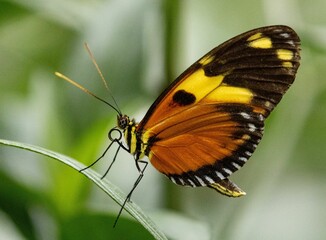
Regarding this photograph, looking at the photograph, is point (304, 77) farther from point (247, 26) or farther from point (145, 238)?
point (145, 238)

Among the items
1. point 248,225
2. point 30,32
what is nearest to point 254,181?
point 248,225

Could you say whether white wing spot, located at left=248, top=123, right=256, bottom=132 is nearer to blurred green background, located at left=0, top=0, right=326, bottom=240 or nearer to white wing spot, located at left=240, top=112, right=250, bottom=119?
white wing spot, located at left=240, top=112, right=250, bottom=119

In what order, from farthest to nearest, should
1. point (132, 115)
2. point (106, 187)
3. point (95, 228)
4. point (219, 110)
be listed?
point (132, 115), point (219, 110), point (95, 228), point (106, 187)

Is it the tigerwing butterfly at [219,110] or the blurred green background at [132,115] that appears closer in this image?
the tigerwing butterfly at [219,110]

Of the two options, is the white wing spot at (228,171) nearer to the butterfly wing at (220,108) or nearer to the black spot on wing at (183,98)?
the butterfly wing at (220,108)

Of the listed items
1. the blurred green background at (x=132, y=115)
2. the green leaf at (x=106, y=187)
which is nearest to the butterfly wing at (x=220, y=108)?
the blurred green background at (x=132, y=115)

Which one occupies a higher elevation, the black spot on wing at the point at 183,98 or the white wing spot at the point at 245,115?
the white wing spot at the point at 245,115

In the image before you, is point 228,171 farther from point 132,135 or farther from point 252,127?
point 132,135

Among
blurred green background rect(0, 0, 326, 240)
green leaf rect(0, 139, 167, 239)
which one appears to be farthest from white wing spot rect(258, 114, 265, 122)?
green leaf rect(0, 139, 167, 239)

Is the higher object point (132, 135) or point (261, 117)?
point (261, 117)

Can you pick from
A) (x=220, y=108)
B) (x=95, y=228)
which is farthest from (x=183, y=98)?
(x=95, y=228)
